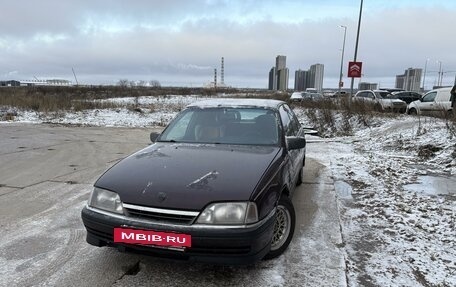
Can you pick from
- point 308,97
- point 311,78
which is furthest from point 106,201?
point 311,78

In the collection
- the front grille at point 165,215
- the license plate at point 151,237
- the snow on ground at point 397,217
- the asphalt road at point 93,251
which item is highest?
the front grille at point 165,215

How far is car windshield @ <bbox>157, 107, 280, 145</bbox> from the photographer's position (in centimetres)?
442

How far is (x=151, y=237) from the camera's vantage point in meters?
2.92

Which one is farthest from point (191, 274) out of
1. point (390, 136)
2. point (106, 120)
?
→ point (106, 120)

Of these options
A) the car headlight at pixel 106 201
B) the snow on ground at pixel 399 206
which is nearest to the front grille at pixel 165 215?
the car headlight at pixel 106 201

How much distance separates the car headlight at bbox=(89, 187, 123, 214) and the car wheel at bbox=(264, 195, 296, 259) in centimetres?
146

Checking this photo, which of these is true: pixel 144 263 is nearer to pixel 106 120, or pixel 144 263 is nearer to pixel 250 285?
pixel 250 285

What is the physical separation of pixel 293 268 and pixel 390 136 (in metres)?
9.48

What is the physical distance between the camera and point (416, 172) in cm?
732

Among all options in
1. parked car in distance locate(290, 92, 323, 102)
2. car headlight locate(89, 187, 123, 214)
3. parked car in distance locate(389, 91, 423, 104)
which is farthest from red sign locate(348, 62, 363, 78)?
car headlight locate(89, 187, 123, 214)

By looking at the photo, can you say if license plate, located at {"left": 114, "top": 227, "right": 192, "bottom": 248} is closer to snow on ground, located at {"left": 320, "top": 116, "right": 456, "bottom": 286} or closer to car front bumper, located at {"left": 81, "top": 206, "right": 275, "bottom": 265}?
car front bumper, located at {"left": 81, "top": 206, "right": 275, "bottom": 265}

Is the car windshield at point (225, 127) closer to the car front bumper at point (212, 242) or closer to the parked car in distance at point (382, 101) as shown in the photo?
the car front bumper at point (212, 242)

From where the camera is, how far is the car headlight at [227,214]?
2.91m

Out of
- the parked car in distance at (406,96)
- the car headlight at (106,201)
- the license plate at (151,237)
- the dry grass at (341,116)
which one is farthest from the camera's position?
the parked car in distance at (406,96)
